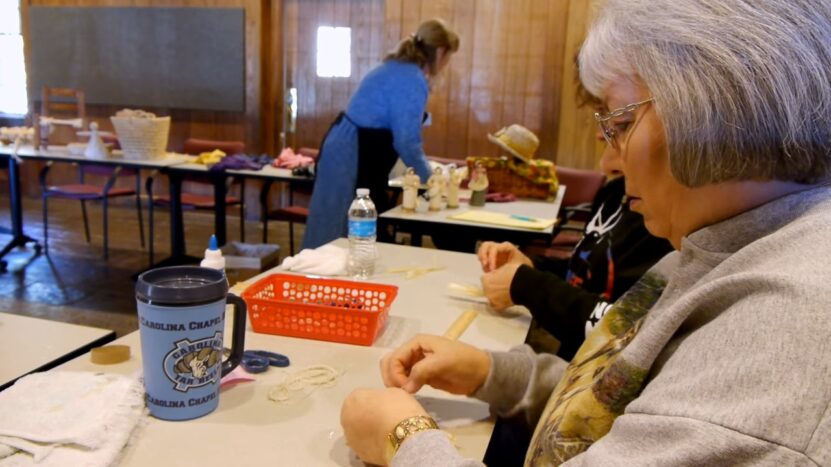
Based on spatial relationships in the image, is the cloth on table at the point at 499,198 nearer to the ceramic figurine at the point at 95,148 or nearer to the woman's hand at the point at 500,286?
the woman's hand at the point at 500,286

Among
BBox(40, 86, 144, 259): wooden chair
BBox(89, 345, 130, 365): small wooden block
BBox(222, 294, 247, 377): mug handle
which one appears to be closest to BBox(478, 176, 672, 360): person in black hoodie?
BBox(222, 294, 247, 377): mug handle

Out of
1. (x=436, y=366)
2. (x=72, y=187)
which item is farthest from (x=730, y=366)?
(x=72, y=187)

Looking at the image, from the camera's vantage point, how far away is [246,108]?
646 cm

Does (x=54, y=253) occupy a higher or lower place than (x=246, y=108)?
lower

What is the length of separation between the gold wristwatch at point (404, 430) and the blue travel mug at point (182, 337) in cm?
30

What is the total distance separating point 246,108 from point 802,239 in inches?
249

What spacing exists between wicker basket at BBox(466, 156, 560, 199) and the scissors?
2761mm

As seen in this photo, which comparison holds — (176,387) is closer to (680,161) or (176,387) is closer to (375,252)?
(680,161)

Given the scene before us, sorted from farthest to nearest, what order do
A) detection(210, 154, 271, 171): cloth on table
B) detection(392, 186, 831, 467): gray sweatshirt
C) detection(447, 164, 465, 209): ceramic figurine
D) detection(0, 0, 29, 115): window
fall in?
detection(0, 0, 29, 115): window < detection(210, 154, 271, 171): cloth on table < detection(447, 164, 465, 209): ceramic figurine < detection(392, 186, 831, 467): gray sweatshirt

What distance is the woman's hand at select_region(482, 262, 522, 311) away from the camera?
155 cm

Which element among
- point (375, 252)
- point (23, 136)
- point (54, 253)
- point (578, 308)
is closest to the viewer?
point (578, 308)

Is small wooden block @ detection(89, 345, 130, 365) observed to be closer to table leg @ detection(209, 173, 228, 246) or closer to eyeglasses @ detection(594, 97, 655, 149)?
eyeglasses @ detection(594, 97, 655, 149)

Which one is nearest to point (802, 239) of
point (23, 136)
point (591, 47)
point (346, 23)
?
point (591, 47)

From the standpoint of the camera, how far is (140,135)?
433 cm
